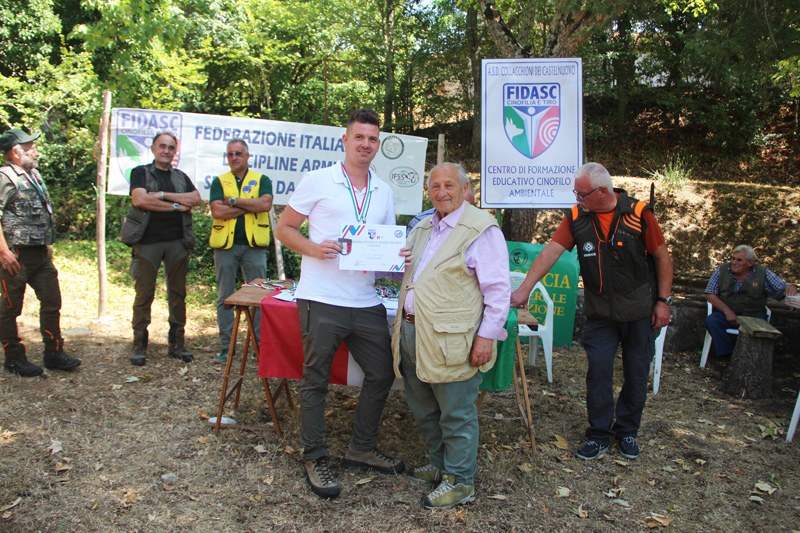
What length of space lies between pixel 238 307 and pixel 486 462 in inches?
76.3

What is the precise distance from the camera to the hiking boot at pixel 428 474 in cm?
334

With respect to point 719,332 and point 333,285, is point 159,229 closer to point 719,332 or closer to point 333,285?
point 333,285

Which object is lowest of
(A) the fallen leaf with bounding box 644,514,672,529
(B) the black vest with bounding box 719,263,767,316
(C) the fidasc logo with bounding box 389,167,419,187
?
(A) the fallen leaf with bounding box 644,514,672,529

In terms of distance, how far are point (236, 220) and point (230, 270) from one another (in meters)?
0.47

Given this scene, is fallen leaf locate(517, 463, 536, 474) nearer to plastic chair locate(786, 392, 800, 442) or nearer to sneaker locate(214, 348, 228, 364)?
plastic chair locate(786, 392, 800, 442)

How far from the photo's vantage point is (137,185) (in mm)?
4879

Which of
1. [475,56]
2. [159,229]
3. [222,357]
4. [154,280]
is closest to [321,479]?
[222,357]

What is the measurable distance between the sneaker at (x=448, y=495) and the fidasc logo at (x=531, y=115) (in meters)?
3.48

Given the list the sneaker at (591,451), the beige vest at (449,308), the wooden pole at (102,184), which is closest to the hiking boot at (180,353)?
the wooden pole at (102,184)

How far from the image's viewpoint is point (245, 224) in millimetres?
5109

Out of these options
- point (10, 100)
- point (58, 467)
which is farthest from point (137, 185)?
point (10, 100)

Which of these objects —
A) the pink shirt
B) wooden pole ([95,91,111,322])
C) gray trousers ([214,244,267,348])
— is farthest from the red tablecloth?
wooden pole ([95,91,111,322])

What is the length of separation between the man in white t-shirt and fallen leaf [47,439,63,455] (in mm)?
1605

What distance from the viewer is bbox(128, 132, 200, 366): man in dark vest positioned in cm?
490
